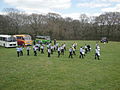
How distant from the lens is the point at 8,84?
819 cm

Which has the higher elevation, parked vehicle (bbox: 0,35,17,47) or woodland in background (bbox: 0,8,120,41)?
woodland in background (bbox: 0,8,120,41)

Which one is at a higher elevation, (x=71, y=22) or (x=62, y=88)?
(x=71, y=22)

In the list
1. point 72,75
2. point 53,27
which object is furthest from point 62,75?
point 53,27

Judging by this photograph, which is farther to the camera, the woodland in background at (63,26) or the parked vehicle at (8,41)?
the woodland in background at (63,26)

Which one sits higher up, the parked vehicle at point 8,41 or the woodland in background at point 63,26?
the woodland in background at point 63,26

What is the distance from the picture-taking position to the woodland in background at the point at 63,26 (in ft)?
184

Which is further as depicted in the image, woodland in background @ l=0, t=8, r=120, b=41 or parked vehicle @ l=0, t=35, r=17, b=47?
woodland in background @ l=0, t=8, r=120, b=41

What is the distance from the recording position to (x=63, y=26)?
66.0m

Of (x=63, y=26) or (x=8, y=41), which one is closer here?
(x=8, y=41)

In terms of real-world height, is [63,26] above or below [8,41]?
above

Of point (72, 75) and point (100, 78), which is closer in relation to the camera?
point (100, 78)

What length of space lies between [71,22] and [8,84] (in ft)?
206

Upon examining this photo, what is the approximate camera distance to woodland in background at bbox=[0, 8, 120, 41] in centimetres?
5620

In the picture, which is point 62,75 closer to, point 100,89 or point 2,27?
point 100,89
